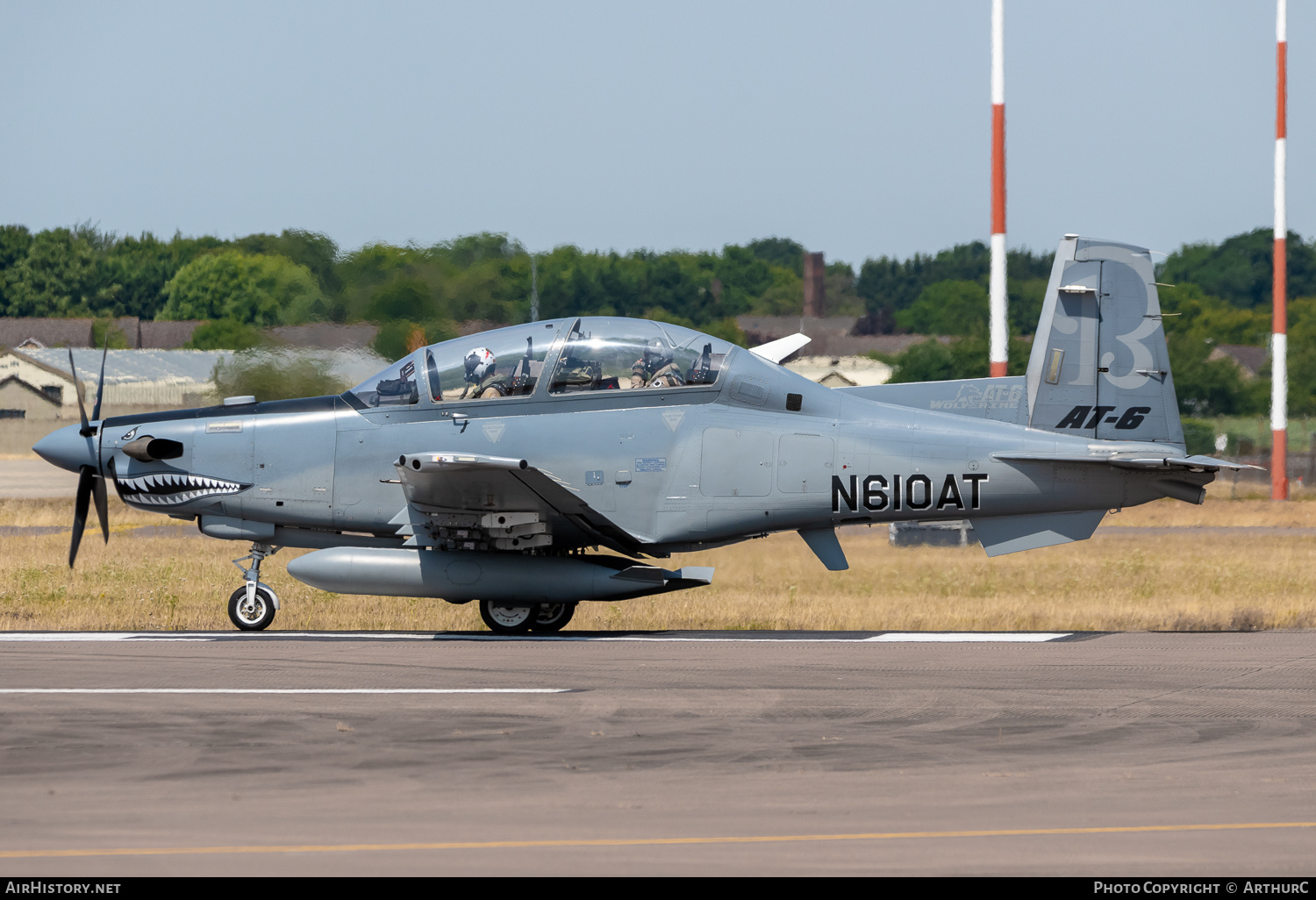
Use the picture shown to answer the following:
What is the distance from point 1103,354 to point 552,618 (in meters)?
5.64

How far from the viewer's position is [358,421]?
45.4ft

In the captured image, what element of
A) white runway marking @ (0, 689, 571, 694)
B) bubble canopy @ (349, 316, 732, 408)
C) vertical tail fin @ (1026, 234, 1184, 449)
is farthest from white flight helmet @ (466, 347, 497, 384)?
vertical tail fin @ (1026, 234, 1184, 449)

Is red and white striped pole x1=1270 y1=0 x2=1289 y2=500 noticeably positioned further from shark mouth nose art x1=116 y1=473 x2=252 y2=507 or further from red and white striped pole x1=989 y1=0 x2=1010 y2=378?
shark mouth nose art x1=116 y1=473 x2=252 y2=507

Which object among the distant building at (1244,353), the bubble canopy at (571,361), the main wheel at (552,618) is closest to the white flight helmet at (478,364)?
the bubble canopy at (571,361)

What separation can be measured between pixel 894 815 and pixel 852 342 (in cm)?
7785

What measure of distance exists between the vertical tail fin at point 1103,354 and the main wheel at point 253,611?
7.26 meters

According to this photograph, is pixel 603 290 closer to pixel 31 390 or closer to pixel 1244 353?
pixel 31 390

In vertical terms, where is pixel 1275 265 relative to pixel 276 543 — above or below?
above

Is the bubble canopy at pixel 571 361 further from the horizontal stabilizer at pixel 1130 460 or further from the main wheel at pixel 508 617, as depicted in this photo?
the horizontal stabilizer at pixel 1130 460

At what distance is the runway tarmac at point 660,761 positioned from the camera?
6230mm

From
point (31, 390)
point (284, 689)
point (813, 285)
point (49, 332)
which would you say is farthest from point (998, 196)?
point (813, 285)

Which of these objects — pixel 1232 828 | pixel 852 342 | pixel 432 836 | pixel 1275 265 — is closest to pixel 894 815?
pixel 1232 828

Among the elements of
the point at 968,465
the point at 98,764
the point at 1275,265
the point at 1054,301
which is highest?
the point at 1275,265
